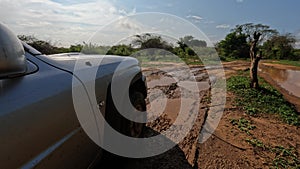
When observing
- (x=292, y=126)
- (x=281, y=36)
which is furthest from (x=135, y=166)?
(x=281, y=36)

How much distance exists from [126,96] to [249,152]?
1940 millimetres

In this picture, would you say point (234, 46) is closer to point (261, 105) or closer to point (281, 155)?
point (261, 105)

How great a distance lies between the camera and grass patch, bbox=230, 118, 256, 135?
422 centimetres

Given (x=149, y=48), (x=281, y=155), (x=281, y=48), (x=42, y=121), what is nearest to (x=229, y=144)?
(x=281, y=155)

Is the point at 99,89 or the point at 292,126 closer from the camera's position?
the point at 99,89

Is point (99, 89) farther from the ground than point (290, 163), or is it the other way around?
point (99, 89)

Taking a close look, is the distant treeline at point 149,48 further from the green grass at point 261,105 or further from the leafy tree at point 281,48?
the leafy tree at point 281,48

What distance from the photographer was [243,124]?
14.6ft

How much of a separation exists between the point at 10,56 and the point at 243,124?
162 inches

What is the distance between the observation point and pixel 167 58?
70.4ft

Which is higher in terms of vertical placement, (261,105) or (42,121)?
(42,121)

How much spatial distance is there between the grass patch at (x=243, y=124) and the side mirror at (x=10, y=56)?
367 centimetres

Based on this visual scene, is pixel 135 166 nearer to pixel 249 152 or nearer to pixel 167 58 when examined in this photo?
pixel 249 152

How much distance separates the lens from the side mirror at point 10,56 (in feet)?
3.97
